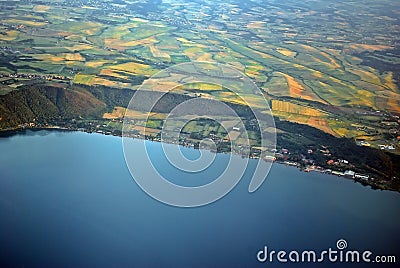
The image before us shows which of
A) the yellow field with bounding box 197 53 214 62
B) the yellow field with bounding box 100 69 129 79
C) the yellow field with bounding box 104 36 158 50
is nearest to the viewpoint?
the yellow field with bounding box 100 69 129 79

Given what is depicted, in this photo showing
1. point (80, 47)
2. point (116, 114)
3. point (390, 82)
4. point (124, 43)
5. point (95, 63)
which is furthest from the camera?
point (124, 43)

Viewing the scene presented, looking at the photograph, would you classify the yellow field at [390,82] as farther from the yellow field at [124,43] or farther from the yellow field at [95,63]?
the yellow field at [95,63]

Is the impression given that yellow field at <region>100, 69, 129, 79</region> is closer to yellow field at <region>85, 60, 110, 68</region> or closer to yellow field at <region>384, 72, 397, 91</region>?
yellow field at <region>85, 60, 110, 68</region>

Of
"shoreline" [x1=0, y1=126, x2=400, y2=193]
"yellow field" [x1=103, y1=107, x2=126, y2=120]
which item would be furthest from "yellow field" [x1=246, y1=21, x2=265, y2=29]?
"shoreline" [x1=0, y1=126, x2=400, y2=193]

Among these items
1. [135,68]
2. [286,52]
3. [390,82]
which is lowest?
[135,68]

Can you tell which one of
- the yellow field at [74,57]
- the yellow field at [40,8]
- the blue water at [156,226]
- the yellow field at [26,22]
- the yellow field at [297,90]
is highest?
the yellow field at [40,8]

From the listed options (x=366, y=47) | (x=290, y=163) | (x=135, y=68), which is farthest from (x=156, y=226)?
(x=366, y=47)

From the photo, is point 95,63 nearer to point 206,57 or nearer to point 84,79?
point 84,79

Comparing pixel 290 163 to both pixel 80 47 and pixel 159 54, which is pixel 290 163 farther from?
pixel 80 47

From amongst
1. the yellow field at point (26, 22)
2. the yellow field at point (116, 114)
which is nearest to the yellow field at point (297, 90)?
the yellow field at point (116, 114)

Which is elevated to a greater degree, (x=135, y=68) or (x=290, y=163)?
(x=135, y=68)

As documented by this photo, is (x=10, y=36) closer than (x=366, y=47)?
Yes

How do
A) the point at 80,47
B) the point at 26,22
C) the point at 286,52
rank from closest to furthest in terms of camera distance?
the point at 80,47 < the point at 286,52 < the point at 26,22
